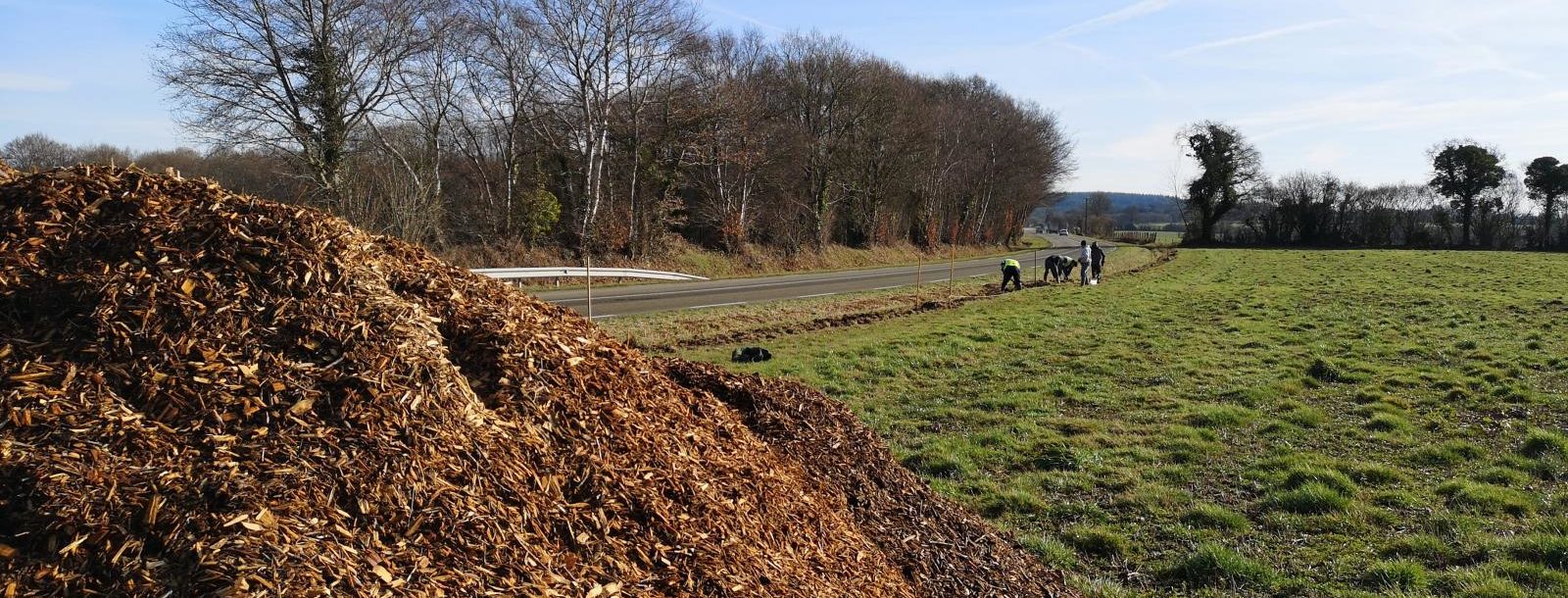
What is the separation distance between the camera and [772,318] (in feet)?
48.7

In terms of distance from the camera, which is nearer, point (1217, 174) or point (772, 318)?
point (772, 318)

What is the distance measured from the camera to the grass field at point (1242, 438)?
15.4ft

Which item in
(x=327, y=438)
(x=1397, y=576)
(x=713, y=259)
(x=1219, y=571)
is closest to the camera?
(x=327, y=438)

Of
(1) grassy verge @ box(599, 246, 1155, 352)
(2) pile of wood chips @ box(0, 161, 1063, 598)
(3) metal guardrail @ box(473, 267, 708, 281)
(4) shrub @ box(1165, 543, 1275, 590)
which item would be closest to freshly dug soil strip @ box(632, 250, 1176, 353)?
(1) grassy verge @ box(599, 246, 1155, 352)

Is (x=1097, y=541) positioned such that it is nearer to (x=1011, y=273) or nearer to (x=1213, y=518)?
(x=1213, y=518)

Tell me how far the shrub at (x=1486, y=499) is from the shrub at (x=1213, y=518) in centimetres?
157

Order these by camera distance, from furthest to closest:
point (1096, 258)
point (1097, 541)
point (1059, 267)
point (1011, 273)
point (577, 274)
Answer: point (1096, 258) < point (1059, 267) < point (1011, 273) < point (577, 274) < point (1097, 541)

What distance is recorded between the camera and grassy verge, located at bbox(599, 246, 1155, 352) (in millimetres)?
12320

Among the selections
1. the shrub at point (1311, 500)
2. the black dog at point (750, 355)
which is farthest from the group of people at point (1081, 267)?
the shrub at point (1311, 500)

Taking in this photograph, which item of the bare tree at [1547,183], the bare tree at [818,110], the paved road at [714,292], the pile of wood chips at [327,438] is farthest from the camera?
the bare tree at [1547,183]

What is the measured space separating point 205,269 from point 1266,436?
7.85 metres

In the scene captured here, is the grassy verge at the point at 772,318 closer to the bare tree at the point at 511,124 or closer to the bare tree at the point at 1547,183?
the bare tree at the point at 511,124

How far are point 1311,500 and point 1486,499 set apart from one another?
3.88 feet

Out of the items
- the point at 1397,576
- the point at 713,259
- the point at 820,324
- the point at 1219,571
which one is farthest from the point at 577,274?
the point at 1397,576
